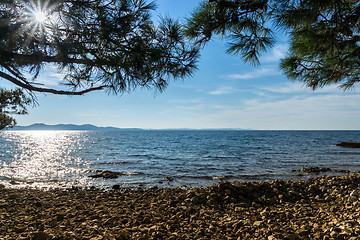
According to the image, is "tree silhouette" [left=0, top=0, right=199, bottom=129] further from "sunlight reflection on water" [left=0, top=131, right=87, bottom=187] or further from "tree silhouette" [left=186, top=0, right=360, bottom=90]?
"sunlight reflection on water" [left=0, top=131, right=87, bottom=187]

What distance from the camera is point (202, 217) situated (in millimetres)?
4391

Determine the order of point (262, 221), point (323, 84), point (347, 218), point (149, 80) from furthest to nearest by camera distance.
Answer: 1. point (323, 84)
2. point (149, 80)
3. point (262, 221)
4. point (347, 218)

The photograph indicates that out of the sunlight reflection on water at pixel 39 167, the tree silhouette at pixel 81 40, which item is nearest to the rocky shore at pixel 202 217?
the tree silhouette at pixel 81 40

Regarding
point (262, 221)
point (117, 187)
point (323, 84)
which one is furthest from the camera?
point (117, 187)

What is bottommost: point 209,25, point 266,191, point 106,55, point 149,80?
point 266,191

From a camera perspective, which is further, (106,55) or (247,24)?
(247,24)

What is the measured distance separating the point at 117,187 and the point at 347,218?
26.5ft

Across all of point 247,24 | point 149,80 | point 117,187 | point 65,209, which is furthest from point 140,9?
point 117,187

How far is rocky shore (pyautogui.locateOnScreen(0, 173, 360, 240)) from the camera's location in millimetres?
3467

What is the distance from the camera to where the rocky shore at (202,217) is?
3.47 meters

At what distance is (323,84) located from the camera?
6527mm

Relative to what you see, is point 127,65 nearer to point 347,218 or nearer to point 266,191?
point 347,218

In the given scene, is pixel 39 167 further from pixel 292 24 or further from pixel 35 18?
pixel 292 24

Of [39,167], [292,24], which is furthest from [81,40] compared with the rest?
[39,167]
